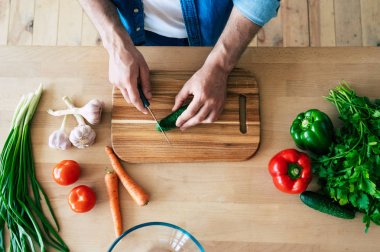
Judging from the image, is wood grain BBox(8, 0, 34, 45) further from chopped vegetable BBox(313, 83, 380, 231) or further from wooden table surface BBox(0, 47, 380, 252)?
chopped vegetable BBox(313, 83, 380, 231)

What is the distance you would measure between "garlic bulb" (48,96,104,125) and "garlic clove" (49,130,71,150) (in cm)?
7

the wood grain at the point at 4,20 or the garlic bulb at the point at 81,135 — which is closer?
the garlic bulb at the point at 81,135

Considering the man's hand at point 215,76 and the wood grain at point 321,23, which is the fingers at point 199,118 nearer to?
the man's hand at point 215,76

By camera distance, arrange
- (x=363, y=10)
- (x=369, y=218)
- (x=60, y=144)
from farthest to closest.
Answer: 1. (x=363, y=10)
2. (x=60, y=144)
3. (x=369, y=218)

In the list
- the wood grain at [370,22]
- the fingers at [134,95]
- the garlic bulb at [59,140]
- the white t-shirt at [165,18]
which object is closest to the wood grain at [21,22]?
the white t-shirt at [165,18]

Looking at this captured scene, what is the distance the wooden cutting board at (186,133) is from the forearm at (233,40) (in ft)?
0.30

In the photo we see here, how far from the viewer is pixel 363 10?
7.14 ft

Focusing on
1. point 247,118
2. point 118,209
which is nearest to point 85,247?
point 118,209

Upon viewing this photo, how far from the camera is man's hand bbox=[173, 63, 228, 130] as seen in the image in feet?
3.85

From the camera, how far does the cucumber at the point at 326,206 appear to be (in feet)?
3.71

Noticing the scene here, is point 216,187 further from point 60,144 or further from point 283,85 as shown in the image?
point 60,144

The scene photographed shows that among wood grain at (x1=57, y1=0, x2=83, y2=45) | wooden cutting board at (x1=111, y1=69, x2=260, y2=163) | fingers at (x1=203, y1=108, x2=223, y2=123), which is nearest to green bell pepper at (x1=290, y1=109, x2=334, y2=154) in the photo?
wooden cutting board at (x1=111, y1=69, x2=260, y2=163)

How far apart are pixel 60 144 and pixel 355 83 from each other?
0.97 m

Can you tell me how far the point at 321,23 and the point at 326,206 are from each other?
1.37 m
